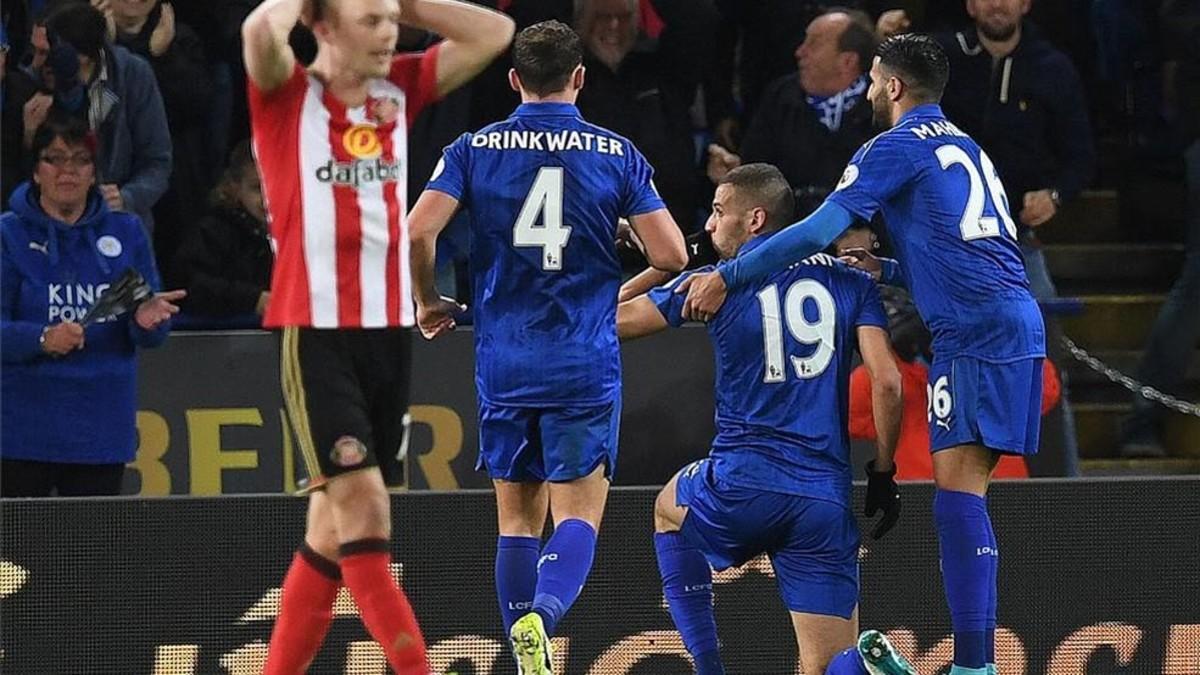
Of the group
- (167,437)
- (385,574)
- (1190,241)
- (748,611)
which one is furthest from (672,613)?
(1190,241)

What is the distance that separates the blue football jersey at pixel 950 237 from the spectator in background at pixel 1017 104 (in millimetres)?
3391

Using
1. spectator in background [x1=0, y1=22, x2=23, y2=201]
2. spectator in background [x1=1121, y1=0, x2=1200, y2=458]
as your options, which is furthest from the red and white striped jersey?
spectator in background [x1=1121, y1=0, x2=1200, y2=458]

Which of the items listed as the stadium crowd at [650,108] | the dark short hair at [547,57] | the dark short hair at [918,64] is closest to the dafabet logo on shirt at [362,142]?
the dark short hair at [547,57]

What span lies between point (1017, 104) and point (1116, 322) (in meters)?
1.77

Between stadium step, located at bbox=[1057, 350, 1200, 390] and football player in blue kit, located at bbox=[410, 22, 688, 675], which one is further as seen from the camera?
stadium step, located at bbox=[1057, 350, 1200, 390]

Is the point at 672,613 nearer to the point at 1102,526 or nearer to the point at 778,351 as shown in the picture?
the point at 778,351

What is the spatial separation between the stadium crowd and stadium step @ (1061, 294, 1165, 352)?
0.69 metres

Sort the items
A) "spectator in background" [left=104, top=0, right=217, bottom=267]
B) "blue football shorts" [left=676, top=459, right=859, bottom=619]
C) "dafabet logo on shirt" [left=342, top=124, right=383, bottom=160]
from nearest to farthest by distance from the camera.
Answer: "dafabet logo on shirt" [left=342, top=124, right=383, bottom=160], "blue football shorts" [left=676, top=459, right=859, bottom=619], "spectator in background" [left=104, top=0, right=217, bottom=267]

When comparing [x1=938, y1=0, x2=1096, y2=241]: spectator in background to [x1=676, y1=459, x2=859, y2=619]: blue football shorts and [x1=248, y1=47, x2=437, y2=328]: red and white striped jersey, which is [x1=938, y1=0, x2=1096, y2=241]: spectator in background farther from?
[x1=248, y1=47, x2=437, y2=328]: red and white striped jersey

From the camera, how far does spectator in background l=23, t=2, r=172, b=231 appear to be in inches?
405

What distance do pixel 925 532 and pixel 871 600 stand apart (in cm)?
30

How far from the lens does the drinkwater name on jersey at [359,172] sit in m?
6.82

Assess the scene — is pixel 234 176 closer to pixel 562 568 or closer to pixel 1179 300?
pixel 562 568

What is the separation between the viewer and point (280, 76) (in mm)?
6730
